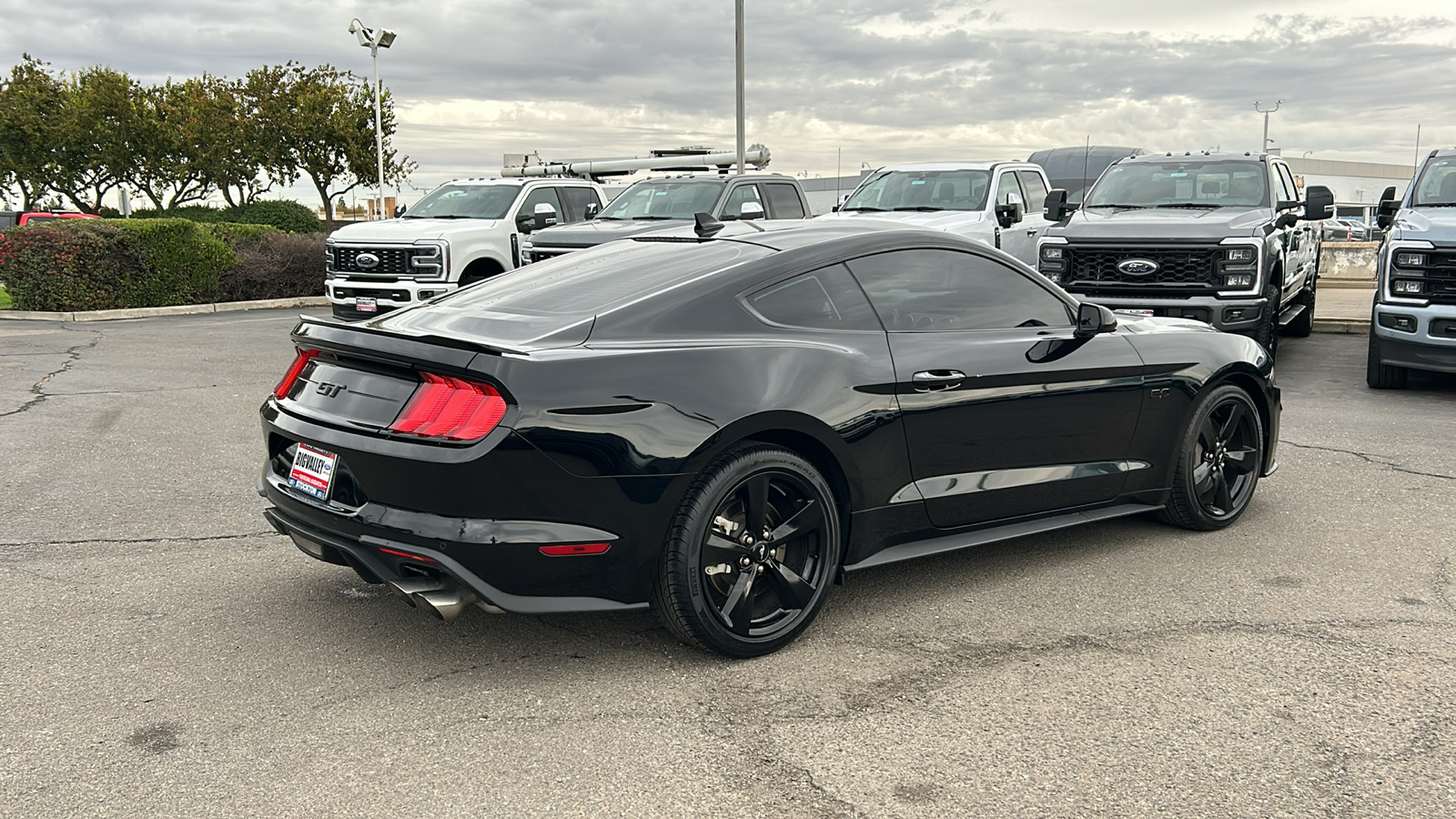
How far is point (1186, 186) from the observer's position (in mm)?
12133

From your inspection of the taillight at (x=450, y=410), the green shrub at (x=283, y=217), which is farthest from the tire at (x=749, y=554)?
the green shrub at (x=283, y=217)

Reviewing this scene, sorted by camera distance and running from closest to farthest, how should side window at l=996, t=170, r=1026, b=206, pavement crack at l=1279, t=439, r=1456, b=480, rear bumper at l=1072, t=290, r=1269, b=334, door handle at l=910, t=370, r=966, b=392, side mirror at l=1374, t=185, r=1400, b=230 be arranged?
1. door handle at l=910, t=370, r=966, b=392
2. pavement crack at l=1279, t=439, r=1456, b=480
3. rear bumper at l=1072, t=290, r=1269, b=334
4. side mirror at l=1374, t=185, r=1400, b=230
5. side window at l=996, t=170, r=1026, b=206

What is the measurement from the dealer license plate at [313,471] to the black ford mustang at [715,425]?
2cm

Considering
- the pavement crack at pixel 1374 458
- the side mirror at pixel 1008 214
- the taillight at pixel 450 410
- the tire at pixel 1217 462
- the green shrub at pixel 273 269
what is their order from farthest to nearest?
the green shrub at pixel 273 269
the side mirror at pixel 1008 214
the pavement crack at pixel 1374 458
the tire at pixel 1217 462
the taillight at pixel 450 410

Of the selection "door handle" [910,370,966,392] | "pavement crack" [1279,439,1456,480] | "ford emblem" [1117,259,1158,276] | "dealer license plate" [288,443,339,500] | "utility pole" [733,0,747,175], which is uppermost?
"utility pole" [733,0,747,175]

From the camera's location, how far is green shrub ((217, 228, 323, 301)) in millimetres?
19781

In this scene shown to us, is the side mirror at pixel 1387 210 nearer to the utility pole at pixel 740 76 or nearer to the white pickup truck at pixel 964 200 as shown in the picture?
the white pickup truck at pixel 964 200

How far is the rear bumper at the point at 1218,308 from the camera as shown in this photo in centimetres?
1042

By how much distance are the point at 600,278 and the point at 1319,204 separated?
9.41m

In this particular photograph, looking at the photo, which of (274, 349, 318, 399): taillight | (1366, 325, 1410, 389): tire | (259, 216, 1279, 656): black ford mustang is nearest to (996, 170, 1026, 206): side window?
(1366, 325, 1410, 389): tire

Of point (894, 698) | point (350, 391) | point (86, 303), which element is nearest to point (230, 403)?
point (350, 391)

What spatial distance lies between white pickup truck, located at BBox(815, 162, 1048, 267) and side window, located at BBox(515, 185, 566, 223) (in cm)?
374

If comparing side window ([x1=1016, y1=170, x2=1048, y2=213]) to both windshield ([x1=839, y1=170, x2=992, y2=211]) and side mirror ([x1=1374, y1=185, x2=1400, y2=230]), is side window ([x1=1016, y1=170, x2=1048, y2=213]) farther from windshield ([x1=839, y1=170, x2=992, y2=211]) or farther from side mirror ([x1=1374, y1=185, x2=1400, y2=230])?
side mirror ([x1=1374, y1=185, x2=1400, y2=230])

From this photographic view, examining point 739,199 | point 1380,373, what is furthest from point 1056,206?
point 739,199
